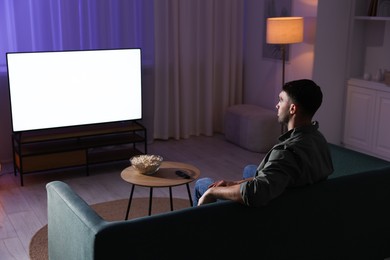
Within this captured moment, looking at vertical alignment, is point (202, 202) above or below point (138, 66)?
below

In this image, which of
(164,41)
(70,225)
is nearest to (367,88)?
(164,41)

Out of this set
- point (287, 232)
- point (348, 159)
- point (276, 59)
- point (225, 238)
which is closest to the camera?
point (225, 238)

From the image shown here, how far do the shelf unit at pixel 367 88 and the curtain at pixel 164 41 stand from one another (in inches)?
56.3

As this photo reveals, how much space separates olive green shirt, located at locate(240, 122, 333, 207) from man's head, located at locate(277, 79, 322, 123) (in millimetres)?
85

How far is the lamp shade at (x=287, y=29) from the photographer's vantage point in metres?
5.19

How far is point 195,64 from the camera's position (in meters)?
6.23

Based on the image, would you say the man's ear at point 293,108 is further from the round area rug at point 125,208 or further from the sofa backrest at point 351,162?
the round area rug at point 125,208

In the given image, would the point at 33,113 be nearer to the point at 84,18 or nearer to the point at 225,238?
the point at 84,18

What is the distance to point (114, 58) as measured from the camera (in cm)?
500

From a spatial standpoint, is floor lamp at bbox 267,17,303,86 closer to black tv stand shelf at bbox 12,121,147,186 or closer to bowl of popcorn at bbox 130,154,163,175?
black tv stand shelf at bbox 12,121,147,186

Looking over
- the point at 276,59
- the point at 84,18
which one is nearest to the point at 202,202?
the point at 84,18

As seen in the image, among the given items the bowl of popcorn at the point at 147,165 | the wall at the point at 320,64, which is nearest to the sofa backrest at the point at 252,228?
the bowl of popcorn at the point at 147,165

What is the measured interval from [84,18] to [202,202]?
3399 millimetres

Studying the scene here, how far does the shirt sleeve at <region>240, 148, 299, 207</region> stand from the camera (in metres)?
2.25
